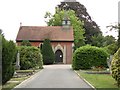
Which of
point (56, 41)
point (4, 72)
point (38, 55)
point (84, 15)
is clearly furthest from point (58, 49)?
point (4, 72)

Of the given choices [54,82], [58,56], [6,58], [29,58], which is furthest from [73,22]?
[6,58]

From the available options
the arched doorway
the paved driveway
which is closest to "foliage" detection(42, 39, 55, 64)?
the arched doorway

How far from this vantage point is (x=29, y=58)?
152ft

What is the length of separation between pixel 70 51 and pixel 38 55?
32644 millimetres

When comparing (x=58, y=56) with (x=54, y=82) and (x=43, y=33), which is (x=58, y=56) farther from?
(x=54, y=82)

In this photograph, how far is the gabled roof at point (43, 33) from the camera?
80.4m

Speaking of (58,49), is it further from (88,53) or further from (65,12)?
(88,53)

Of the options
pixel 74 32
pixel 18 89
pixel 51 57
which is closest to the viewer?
pixel 18 89

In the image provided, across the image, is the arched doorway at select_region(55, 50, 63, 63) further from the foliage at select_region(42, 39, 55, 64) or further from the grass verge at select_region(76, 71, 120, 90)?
the grass verge at select_region(76, 71, 120, 90)

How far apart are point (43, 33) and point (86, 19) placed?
16.8 meters

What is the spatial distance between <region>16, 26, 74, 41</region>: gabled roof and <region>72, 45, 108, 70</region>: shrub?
113 ft

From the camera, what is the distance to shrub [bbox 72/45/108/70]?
1779 inches

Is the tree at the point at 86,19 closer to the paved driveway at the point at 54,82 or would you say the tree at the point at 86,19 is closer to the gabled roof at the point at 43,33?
the gabled roof at the point at 43,33

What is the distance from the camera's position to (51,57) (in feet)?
230
